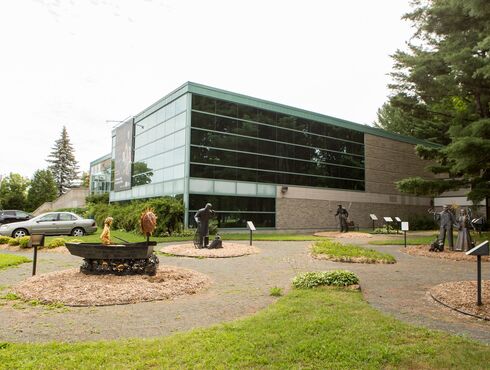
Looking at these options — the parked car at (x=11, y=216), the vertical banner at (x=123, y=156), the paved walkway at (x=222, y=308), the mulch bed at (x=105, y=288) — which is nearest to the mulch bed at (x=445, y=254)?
the paved walkway at (x=222, y=308)

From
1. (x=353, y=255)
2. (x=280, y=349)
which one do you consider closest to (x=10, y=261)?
(x=280, y=349)

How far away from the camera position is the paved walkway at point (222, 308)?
5.49 m

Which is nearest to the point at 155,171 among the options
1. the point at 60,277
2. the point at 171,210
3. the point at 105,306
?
the point at 171,210

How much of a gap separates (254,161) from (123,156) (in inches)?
552

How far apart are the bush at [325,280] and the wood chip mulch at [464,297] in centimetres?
168

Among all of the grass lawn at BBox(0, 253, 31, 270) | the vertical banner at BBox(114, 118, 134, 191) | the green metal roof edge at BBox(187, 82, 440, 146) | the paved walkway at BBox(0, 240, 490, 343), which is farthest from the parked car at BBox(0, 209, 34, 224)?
the paved walkway at BBox(0, 240, 490, 343)

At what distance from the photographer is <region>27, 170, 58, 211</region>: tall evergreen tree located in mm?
62906

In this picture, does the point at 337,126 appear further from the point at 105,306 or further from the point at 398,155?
the point at 105,306

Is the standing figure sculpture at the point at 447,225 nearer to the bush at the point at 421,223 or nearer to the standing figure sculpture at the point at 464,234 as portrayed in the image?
the standing figure sculpture at the point at 464,234

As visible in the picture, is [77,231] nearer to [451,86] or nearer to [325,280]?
[325,280]

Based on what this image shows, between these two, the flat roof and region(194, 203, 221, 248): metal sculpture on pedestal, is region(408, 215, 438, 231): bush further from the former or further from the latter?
region(194, 203, 221, 248): metal sculpture on pedestal

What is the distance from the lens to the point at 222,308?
685 centimetres

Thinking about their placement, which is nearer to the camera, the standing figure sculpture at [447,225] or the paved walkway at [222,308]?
the paved walkway at [222,308]

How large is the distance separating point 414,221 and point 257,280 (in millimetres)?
32027
